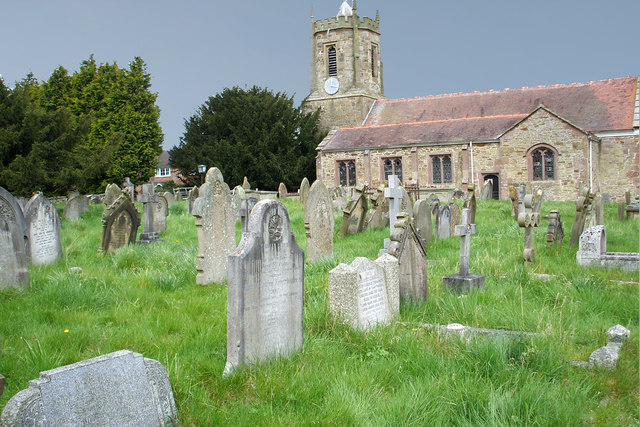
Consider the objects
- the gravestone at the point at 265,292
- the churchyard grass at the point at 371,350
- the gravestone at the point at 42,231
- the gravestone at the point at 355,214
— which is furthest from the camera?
the gravestone at the point at 355,214

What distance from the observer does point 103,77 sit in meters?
41.8

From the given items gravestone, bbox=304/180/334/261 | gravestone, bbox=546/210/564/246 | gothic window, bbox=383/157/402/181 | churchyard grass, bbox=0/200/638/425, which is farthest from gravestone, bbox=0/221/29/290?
gothic window, bbox=383/157/402/181

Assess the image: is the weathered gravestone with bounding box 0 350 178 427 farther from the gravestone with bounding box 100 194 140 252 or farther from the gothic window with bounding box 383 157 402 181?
the gothic window with bounding box 383 157 402 181

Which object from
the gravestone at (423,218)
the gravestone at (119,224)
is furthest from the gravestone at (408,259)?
the gravestone at (119,224)

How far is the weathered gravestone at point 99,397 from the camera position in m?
3.11

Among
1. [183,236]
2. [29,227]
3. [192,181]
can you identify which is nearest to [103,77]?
[192,181]

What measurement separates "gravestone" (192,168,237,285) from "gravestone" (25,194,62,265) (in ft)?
10.6

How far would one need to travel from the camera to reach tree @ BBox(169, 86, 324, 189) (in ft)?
130

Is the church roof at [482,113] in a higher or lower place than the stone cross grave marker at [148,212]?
higher

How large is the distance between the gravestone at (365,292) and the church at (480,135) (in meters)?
22.3

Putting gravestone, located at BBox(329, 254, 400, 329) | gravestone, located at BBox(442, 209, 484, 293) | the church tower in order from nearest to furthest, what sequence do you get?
1. gravestone, located at BBox(329, 254, 400, 329)
2. gravestone, located at BBox(442, 209, 484, 293)
3. the church tower

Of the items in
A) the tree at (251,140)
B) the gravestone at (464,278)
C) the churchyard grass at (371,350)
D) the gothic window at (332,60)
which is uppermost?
the gothic window at (332,60)

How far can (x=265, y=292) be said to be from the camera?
4.96 meters

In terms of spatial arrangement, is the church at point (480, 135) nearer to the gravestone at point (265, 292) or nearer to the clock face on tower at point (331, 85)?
the clock face on tower at point (331, 85)
